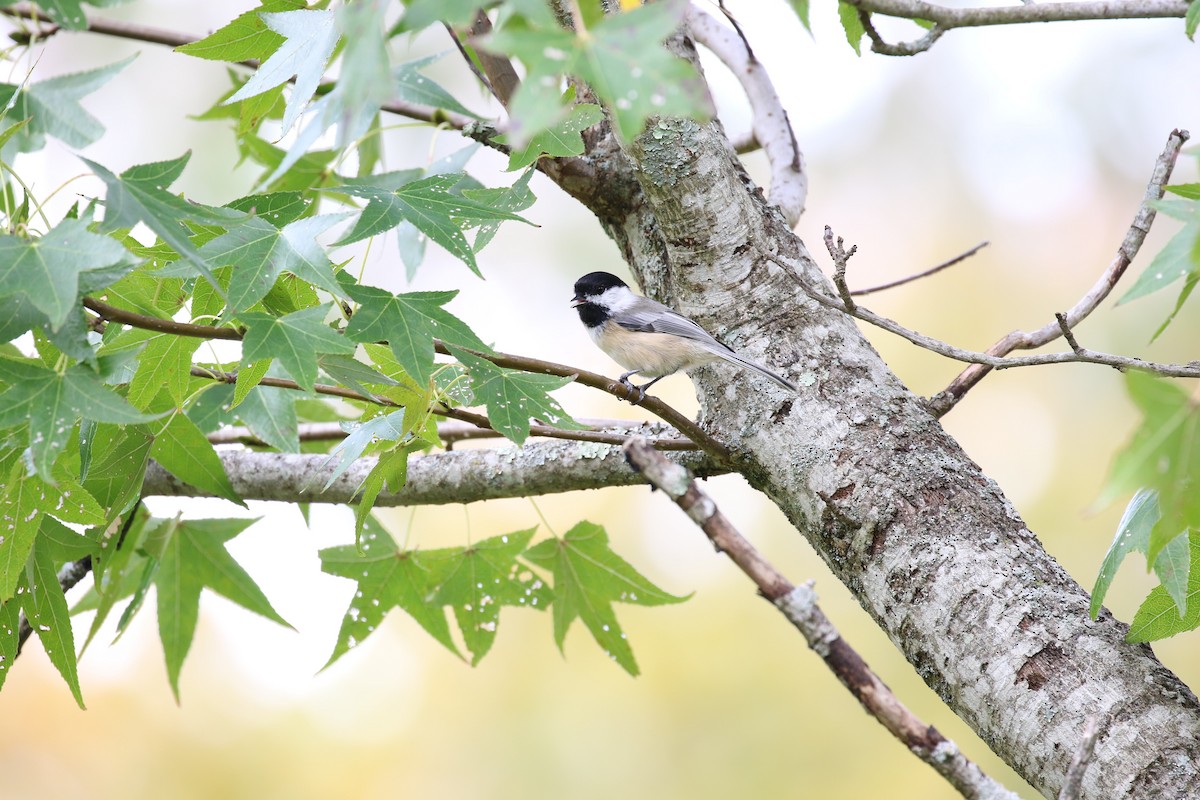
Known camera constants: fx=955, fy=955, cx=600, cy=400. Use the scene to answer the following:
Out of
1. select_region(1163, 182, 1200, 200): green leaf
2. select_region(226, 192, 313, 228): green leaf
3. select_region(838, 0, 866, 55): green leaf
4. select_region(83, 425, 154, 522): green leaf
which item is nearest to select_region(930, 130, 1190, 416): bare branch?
select_region(1163, 182, 1200, 200): green leaf

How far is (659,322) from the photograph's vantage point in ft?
9.78

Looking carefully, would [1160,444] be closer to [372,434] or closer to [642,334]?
[372,434]

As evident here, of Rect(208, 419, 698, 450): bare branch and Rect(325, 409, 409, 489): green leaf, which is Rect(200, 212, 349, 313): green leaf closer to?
Rect(325, 409, 409, 489): green leaf

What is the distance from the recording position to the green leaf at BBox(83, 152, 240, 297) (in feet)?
4.66

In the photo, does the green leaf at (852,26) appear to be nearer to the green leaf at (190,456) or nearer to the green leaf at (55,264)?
the green leaf at (55,264)

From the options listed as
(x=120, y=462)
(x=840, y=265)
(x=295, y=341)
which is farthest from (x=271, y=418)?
(x=840, y=265)

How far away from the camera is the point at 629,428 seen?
248 centimetres

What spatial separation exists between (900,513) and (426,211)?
3.55 ft

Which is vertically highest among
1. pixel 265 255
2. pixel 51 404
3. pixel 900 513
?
pixel 265 255

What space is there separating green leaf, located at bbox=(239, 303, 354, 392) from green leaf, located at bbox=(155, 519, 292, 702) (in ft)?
3.93

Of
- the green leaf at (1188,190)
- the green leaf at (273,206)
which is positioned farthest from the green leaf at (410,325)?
the green leaf at (1188,190)

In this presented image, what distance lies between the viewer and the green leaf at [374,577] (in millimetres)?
2652

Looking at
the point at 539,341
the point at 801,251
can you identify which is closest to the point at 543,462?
the point at 801,251

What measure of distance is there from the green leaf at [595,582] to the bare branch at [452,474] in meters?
0.27
